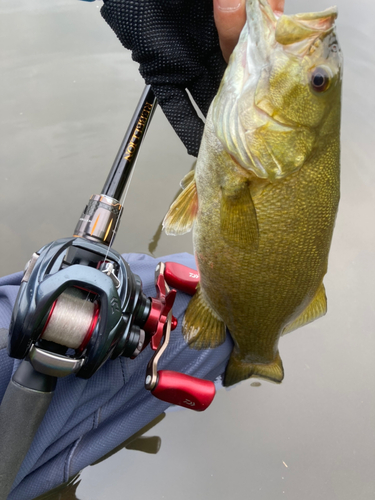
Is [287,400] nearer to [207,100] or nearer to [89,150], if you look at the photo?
[207,100]

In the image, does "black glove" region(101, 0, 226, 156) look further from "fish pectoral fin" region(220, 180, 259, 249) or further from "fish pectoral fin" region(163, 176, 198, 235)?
"fish pectoral fin" region(220, 180, 259, 249)

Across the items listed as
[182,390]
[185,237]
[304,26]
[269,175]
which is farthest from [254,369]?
[304,26]

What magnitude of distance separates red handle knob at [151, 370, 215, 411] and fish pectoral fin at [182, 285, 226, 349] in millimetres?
212

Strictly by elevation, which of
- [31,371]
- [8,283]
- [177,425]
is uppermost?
[31,371]

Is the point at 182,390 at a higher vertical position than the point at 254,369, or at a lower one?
higher

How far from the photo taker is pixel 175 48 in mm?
1205

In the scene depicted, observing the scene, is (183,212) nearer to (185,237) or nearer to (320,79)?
(320,79)

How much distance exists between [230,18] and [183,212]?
551mm

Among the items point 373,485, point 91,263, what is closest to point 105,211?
point 91,263

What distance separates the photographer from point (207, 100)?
1413 mm

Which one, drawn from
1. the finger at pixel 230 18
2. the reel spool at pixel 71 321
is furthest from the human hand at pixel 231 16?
the reel spool at pixel 71 321

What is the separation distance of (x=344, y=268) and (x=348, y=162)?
0.75m

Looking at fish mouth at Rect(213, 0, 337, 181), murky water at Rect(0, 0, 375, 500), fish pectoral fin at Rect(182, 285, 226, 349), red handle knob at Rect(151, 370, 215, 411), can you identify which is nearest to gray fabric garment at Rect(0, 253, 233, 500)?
fish pectoral fin at Rect(182, 285, 226, 349)

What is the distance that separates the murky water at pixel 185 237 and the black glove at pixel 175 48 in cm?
75
